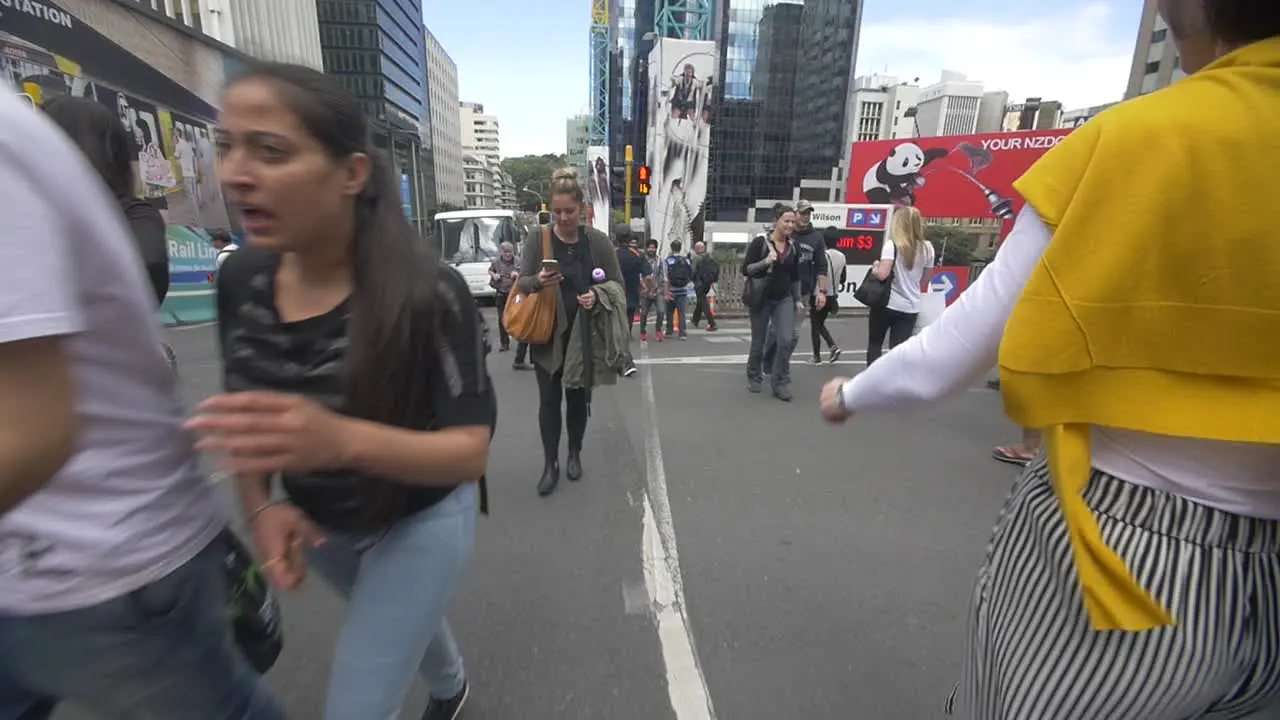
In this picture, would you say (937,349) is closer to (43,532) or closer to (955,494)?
(43,532)

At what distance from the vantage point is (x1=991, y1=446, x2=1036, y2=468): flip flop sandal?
441 centimetres

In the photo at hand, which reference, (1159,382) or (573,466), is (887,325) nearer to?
(573,466)

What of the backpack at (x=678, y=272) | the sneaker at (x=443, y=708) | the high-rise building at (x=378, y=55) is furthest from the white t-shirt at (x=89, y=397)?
the high-rise building at (x=378, y=55)

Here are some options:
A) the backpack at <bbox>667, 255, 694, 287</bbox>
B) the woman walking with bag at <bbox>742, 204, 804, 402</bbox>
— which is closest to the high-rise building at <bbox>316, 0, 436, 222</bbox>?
the backpack at <bbox>667, 255, 694, 287</bbox>

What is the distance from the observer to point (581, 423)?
413 centimetres

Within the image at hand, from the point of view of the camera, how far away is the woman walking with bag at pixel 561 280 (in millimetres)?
3668

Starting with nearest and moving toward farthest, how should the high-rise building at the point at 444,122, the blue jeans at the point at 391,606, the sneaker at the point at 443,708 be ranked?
the blue jeans at the point at 391,606, the sneaker at the point at 443,708, the high-rise building at the point at 444,122

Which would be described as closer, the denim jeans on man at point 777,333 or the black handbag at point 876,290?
the black handbag at point 876,290

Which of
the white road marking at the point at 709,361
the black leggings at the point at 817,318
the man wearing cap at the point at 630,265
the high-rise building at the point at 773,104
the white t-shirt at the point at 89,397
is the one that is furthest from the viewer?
the high-rise building at the point at 773,104

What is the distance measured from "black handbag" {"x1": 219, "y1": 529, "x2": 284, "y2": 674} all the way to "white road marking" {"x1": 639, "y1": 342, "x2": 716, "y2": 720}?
141 centimetres

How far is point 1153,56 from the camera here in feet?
169

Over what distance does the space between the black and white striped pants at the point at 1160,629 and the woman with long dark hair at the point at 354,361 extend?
107 cm

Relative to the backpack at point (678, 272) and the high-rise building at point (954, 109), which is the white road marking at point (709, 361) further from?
the high-rise building at point (954, 109)

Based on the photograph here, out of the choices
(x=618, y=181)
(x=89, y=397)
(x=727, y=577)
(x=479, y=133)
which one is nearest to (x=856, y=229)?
(x=727, y=577)
